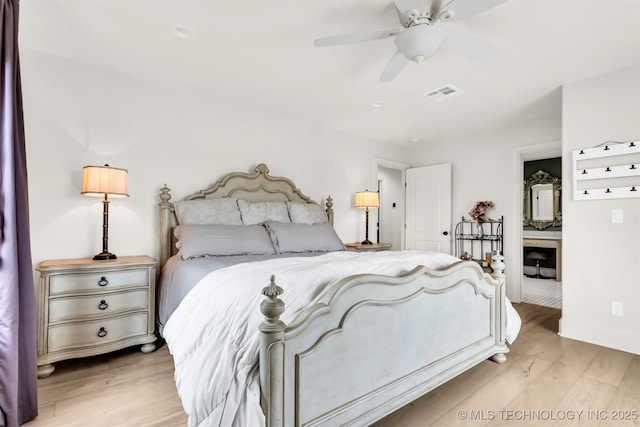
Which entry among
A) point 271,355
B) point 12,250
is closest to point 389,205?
point 271,355

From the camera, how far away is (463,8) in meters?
1.71

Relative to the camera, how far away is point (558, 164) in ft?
19.8

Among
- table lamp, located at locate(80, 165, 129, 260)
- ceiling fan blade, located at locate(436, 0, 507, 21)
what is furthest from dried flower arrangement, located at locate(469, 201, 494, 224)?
table lamp, located at locate(80, 165, 129, 260)

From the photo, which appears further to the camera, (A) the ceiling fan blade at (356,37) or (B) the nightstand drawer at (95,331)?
(B) the nightstand drawer at (95,331)

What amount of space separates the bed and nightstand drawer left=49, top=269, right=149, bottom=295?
222 mm

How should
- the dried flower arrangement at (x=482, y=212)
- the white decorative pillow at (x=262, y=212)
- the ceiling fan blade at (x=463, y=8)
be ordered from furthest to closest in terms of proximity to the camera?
the dried flower arrangement at (x=482, y=212) < the white decorative pillow at (x=262, y=212) < the ceiling fan blade at (x=463, y=8)

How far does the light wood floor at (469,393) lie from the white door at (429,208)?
8.32 feet

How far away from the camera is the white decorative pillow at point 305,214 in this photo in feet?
11.9

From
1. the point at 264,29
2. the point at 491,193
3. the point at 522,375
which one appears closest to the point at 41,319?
the point at 264,29

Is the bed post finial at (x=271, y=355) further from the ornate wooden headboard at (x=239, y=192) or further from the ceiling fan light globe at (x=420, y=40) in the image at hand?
the ornate wooden headboard at (x=239, y=192)

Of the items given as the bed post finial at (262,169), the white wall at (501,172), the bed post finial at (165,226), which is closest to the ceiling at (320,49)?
the white wall at (501,172)

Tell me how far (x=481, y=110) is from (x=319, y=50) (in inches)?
89.9

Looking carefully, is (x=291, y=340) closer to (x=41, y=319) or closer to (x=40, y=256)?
(x=41, y=319)

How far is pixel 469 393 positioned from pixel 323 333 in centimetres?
124
